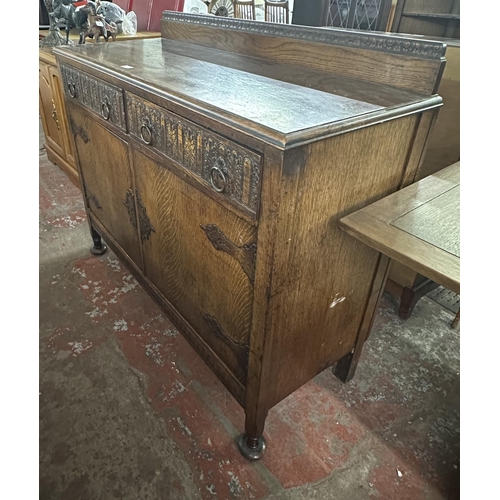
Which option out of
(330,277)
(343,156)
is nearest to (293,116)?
(343,156)

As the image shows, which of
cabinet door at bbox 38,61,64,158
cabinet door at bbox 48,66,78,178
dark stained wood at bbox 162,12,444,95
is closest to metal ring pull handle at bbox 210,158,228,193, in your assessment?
dark stained wood at bbox 162,12,444,95

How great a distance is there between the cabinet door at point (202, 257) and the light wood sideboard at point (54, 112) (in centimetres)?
133

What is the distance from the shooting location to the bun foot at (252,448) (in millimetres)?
1237

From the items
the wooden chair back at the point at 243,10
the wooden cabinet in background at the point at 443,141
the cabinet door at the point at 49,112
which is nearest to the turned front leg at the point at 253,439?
the wooden cabinet in background at the point at 443,141

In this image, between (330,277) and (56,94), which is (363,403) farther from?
(56,94)

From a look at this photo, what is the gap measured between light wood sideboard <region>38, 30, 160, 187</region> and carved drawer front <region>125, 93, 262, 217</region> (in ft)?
4.69

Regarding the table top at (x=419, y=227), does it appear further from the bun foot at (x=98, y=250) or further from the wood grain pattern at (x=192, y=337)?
the bun foot at (x=98, y=250)

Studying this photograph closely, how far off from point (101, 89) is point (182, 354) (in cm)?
102

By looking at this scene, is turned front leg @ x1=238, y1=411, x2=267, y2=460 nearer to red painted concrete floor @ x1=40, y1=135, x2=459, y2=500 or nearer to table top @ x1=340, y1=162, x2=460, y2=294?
red painted concrete floor @ x1=40, y1=135, x2=459, y2=500

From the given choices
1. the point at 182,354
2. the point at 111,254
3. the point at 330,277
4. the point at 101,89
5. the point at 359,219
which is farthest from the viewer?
the point at 111,254

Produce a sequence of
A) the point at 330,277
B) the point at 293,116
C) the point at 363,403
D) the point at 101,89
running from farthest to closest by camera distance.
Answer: the point at 363,403 → the point at 101,89 → the point at 330,277 → the point at 293,116

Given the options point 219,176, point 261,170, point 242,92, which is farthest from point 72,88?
point 261,170

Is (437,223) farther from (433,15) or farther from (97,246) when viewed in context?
(433,15)

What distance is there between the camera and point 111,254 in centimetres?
216
